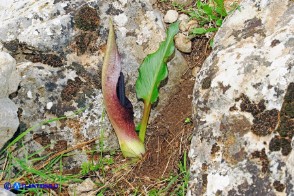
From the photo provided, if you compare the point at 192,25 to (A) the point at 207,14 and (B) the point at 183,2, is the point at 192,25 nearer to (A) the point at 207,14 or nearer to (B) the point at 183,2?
(A) the point at 207,14

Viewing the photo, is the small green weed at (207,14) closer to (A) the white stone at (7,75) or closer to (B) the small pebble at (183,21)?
(B) the small pebble at (183,21)

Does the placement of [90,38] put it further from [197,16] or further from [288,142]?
[288,142]

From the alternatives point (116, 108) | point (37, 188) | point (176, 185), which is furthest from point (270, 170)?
point (37, 188)


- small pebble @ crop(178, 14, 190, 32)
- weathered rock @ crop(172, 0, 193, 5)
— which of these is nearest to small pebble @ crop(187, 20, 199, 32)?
→ small pebble @ crop(178, 14, 190, 32)

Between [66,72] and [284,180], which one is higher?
[66,72]

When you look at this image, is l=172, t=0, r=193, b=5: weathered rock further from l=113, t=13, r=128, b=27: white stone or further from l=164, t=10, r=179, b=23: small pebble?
l=113, t=13, r=128, b=27: white stone

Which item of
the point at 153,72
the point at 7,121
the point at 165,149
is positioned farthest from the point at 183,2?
the point at 7,121

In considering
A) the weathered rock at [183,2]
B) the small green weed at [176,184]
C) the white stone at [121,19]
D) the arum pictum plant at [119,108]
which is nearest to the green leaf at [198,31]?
the weathered rock at [183,2]
